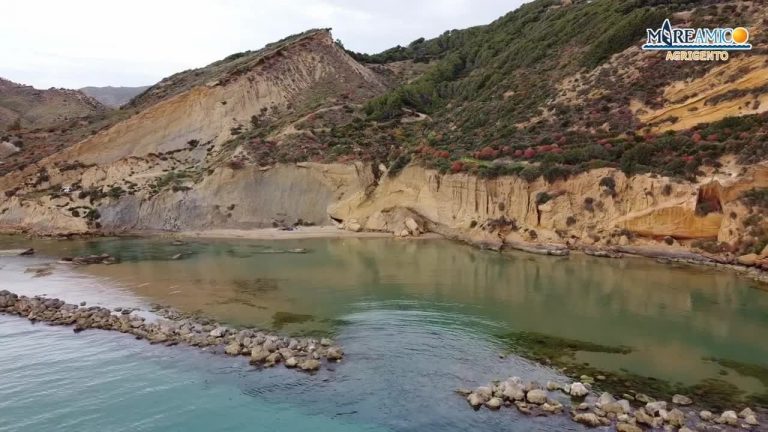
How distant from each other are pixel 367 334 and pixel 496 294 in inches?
283

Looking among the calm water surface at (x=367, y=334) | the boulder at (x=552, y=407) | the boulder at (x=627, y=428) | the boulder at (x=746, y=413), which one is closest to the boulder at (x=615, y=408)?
the boulder at (x=627, y=428)

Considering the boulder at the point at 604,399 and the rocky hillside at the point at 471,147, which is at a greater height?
the rocky hillside at the point at 471,147

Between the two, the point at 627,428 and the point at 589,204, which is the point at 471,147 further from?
the point at 627,428

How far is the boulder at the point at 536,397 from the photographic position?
12.8 m

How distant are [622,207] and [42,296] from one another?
29.6 m

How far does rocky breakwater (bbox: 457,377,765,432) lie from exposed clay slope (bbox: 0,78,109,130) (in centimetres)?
8000

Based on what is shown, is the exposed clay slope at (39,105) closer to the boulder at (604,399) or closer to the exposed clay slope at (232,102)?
the exposed clay slope at (232,102)

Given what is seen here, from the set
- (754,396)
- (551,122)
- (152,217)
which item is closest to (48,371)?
(754,396)

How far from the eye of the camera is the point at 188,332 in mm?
18172

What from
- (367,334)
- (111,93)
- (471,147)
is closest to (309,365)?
(367,334)

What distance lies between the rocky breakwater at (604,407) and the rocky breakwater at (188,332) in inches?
194

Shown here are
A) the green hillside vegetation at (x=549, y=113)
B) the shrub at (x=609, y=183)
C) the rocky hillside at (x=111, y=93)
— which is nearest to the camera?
the shrub at (x=609, y=183)

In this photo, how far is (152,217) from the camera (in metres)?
45.3

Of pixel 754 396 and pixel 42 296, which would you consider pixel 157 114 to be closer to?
pixel 42 296
